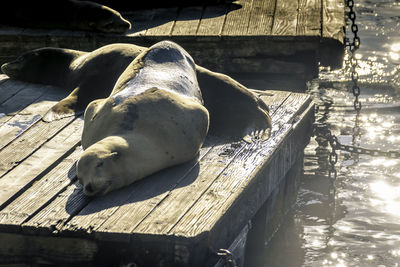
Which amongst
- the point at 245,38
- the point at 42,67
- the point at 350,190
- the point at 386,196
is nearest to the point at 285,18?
the point at 245,38

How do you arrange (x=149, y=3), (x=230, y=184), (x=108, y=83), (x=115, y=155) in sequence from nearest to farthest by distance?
(x=115, y=155)
(x=230, y=184)
(x=108, y=83)
(x=149, y=3)

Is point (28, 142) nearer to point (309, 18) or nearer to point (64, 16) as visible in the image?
point (64, 16)

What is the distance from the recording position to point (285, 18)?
24.7ft

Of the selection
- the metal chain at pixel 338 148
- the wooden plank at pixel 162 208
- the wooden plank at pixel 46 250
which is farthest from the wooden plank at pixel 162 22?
the wooden plank at pixel 46 250

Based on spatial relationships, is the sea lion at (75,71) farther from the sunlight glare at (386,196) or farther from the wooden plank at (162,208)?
the sunlight glare at (386,196)

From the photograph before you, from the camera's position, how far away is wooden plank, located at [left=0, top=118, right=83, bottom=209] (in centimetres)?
424

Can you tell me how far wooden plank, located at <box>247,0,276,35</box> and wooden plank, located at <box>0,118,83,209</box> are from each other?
8.11 feet

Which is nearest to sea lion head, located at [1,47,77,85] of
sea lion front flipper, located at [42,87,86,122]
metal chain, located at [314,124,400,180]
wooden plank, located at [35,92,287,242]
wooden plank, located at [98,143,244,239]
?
sea lion front flipper, located at [42,87,86,122]

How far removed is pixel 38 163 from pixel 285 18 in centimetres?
362

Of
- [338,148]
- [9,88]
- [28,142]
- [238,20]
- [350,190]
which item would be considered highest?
[238,20]

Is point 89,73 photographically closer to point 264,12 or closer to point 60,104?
point 60,104

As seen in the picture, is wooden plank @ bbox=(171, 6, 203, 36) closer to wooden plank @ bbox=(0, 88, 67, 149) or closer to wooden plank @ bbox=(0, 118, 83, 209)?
wooden plank @ bbox=(0, 88, 67, 149)

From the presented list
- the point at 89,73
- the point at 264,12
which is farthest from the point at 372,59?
the point at 89,73

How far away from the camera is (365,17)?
461 inches
